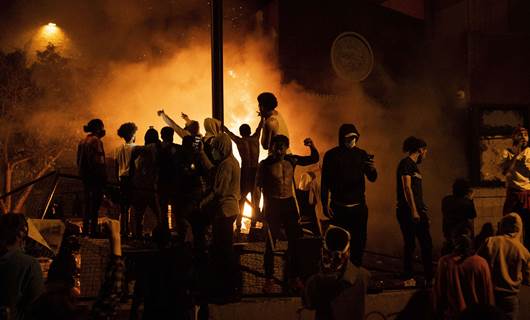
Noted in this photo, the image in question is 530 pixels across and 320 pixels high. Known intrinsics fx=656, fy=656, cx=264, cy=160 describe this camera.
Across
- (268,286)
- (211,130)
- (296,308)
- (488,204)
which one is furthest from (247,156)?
(488,204)

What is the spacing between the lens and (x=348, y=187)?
765 cm

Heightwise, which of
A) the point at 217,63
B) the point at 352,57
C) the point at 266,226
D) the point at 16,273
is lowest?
the point at 16,273

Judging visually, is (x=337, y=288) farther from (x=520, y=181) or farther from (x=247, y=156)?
(x=520, y=181)

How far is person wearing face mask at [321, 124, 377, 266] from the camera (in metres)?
7.62

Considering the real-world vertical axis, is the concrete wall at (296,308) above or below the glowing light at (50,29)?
below

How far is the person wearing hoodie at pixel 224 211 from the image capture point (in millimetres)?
7414

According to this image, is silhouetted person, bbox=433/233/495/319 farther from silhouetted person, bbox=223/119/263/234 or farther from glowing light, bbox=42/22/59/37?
glowing light, bbox=42/22/59/37

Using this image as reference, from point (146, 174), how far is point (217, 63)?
70.7 inches

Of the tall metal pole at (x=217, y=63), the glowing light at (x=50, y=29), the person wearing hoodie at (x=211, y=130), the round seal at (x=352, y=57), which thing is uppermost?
the glowing light at (x=50, y=29)

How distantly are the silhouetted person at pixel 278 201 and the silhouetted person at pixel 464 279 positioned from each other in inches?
79.6

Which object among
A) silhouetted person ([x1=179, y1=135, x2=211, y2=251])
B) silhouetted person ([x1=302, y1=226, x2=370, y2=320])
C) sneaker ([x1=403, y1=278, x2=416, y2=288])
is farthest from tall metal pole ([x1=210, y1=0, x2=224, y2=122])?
silhouetted person ([x1=302, y1=226, x2=370, y2=320])

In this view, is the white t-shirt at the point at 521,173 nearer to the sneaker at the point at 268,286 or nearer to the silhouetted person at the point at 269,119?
the silhouetted person at the point at 269,119

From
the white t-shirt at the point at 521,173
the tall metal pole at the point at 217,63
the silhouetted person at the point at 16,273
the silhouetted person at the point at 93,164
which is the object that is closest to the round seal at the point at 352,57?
the white t-shirt at the point at 521,173

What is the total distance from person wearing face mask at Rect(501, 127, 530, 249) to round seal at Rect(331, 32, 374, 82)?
772 cm
